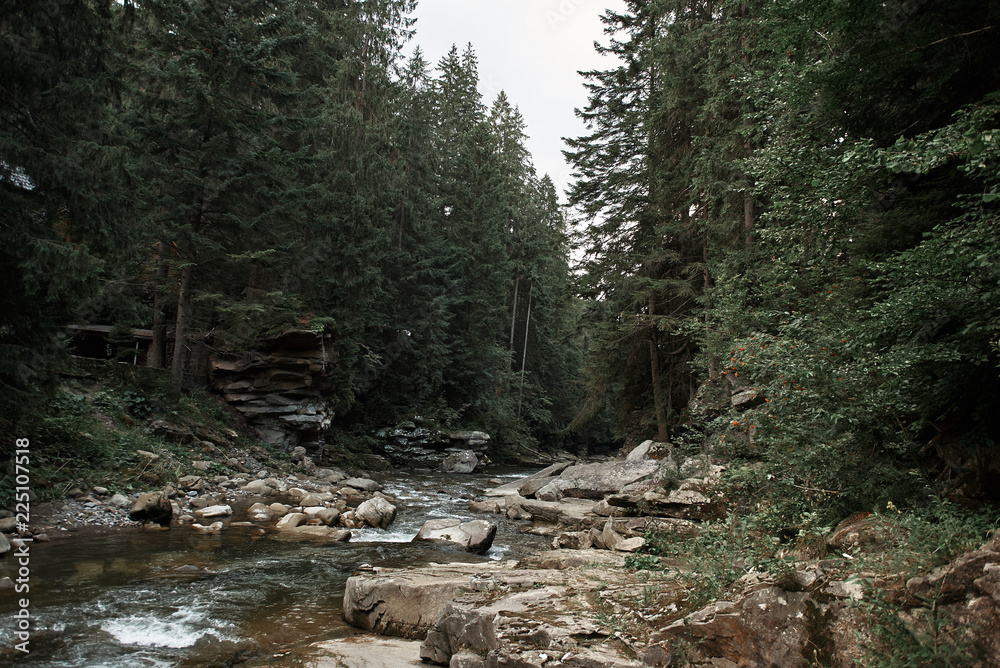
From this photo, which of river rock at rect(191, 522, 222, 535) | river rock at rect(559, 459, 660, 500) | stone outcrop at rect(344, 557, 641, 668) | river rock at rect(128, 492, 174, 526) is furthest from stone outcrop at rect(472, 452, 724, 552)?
river rock at rect(128, 492, 174, 526)

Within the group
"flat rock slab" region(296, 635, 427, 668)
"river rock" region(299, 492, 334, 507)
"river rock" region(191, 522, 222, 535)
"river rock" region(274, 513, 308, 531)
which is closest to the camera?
"flat rock slab" region(296, 635, 427, 668)

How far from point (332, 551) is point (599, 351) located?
12426 mm

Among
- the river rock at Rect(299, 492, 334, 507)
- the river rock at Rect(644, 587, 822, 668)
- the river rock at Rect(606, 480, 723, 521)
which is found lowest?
the river rock at Rect(299, 492, 334, 507)

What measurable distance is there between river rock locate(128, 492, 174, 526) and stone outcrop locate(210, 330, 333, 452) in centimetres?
900

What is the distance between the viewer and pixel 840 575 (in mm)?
3299

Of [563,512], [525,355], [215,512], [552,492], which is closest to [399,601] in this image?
[215,512]

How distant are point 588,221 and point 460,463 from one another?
1226 centimetres

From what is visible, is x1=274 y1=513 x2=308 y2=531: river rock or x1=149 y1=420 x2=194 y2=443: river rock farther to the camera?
x1=149 y1=420 x2=194 y2=443: river rock

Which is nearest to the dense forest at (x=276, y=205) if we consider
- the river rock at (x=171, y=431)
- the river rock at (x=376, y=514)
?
the river rock at (x=171, y=431)

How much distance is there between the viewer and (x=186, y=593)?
21.2 feet

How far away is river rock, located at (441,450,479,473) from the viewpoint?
980 inches

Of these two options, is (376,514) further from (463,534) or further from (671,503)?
(671,503)

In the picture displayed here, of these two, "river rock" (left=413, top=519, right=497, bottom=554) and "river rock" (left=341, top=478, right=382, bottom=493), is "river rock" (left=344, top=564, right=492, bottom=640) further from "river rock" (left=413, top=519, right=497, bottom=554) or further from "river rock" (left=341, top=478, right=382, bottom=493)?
"river rock" (left=341, top=478, right=382, bottom=493)

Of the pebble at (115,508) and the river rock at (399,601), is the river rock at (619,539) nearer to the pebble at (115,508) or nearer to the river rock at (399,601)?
the river rock at (399,601)
